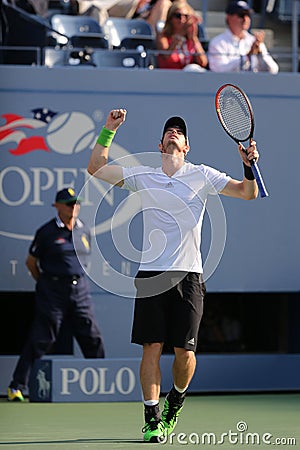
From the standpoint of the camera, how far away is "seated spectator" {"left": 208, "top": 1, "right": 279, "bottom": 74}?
11562 mm

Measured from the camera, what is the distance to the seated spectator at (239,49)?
11.6 meters

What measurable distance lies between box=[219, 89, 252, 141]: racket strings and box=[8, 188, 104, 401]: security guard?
3.80 m

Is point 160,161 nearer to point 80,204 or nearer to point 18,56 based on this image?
point 80,204

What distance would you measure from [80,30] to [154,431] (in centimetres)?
677

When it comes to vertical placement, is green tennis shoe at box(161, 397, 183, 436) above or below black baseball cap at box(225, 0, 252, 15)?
below

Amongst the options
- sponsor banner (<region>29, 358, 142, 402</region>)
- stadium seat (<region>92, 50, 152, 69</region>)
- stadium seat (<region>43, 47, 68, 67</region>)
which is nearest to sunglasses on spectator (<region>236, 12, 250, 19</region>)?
stadium seat (<region>92, 50, 152, 69</region>)

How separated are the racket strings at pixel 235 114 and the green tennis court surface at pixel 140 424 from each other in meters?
1.80

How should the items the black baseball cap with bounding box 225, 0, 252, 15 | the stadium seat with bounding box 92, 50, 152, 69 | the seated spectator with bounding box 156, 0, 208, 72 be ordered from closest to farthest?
the seated spectator with bounding box 156, 0, 208, 72 → the stadium seat with bounding box 92, 50, 152, 69 → the black baseball cap with bounding box 225, 0, 252, 15

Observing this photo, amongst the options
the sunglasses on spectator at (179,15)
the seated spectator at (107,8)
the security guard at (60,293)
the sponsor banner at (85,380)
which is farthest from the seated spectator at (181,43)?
the sponsor banner at (85,380)

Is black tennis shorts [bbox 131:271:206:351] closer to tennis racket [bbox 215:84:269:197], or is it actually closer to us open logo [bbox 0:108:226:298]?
tennis racket [bbox 215:84:269:197]

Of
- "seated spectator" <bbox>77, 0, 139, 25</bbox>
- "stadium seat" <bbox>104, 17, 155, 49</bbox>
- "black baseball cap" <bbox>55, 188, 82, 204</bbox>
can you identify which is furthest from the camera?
"seated spectator" <bbox>77, 0, 139, 25</bbox>

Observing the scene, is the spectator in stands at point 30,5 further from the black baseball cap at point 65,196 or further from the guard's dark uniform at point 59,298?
the guard's dark uniform at point 59,298

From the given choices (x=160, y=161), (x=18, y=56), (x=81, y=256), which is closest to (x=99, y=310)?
(x=81, y=256)

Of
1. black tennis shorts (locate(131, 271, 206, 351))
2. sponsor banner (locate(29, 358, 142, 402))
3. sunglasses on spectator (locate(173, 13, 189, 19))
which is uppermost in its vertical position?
sunglasses on spectator (locate(173, 13, 189, 19))
